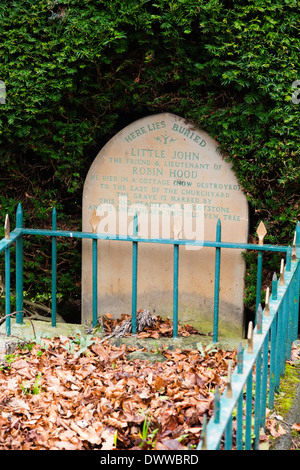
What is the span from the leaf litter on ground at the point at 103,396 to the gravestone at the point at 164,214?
74cm

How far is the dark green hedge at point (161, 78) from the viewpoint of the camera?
4121 mm

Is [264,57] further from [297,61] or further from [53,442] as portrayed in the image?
[53,442]

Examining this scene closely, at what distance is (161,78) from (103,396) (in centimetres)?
249

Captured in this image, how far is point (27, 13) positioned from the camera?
432 cm

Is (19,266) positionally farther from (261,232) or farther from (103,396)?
(261,232)

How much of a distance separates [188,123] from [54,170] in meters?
1.25

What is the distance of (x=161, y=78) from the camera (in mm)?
4555

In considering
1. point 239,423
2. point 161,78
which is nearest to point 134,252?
point 161,78

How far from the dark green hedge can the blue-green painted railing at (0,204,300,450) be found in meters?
0.62

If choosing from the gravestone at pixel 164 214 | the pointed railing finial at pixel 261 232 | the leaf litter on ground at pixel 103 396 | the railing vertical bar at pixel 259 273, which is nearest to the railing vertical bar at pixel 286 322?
the leaf litter on ground at pixel 103 396

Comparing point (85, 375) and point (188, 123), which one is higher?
point (188, 123)

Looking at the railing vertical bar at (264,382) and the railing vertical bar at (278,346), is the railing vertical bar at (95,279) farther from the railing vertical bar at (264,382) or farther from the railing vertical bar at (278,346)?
the railing vertical bar at (264,382)

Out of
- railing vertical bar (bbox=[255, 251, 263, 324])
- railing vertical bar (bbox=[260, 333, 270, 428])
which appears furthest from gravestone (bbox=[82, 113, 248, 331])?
railing vertical bar (bbox=[260, 333, 270, 428])
